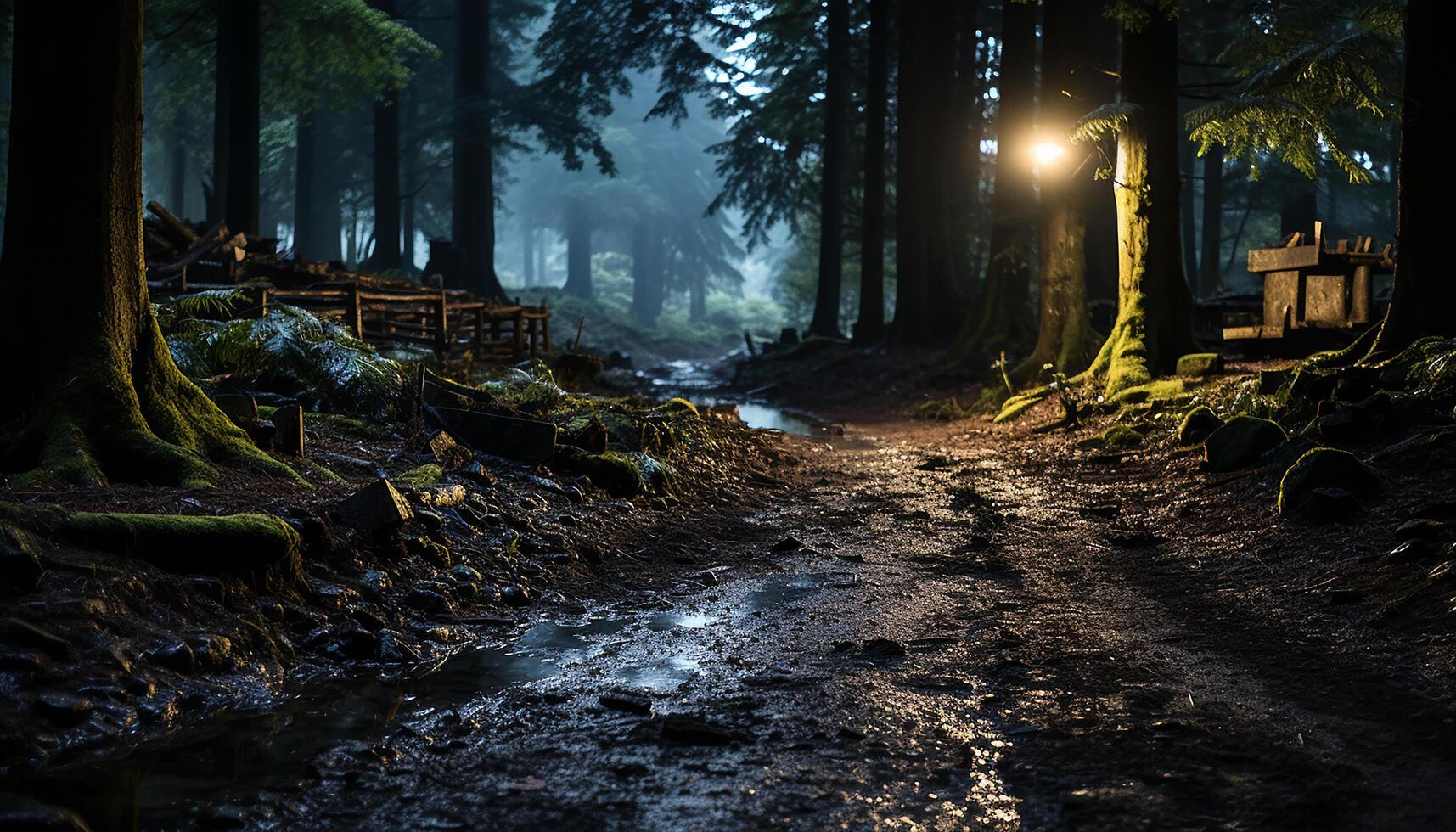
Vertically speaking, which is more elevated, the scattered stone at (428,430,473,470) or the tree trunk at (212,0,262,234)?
the tree trunk at (212,0,262,234)

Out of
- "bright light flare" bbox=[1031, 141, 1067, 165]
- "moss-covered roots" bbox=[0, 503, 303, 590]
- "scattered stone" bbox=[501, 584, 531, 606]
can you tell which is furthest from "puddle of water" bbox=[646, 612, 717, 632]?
"bright light flare" bbox=[1031, 141, 1067, 165]

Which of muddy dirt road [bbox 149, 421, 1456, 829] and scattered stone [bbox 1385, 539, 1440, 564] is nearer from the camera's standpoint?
muddy dirt road [bbox 149, 421, 1456, 829]

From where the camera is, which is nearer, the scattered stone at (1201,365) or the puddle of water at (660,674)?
the puddle of water at (660,674)

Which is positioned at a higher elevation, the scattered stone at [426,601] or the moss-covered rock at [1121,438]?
the moss-covered rock at [1121,438]

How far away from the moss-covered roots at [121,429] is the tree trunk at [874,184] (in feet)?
70.2

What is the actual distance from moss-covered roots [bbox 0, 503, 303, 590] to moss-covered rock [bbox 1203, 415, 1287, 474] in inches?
282

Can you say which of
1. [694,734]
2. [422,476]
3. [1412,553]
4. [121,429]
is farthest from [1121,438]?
[121,429]

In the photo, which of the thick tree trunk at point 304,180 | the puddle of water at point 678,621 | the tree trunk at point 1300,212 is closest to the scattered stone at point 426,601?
the puddle of water at point 678,621

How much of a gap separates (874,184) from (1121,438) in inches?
681

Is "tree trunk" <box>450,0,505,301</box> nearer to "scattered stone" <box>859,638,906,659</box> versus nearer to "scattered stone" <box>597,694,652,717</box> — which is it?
"scattered stone" <box>859,638,906,659</box>

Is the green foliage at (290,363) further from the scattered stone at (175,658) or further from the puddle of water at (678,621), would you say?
the scattered stone at (175,658)

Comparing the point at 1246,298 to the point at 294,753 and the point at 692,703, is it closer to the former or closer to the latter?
the point at 692,703

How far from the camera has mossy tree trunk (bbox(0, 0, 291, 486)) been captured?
630 centimetres

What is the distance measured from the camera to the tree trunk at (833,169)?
29.8 m
